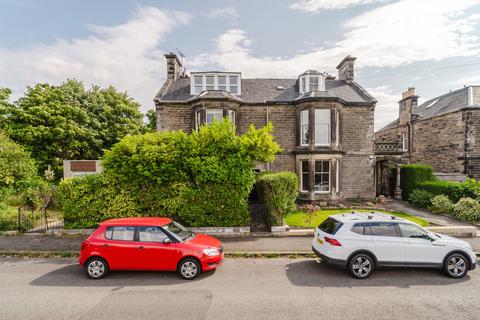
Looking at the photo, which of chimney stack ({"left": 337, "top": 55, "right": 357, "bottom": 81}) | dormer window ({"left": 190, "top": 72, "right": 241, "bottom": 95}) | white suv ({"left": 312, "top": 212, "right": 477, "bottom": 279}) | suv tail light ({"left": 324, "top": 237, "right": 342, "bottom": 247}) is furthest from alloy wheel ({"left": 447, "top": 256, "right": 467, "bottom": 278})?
chimney stack ({"left": 337, "top": 55, "right": 357, "bottom": 81})

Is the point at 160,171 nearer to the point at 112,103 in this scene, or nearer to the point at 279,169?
the point at 279,169

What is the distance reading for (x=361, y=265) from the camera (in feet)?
21.7

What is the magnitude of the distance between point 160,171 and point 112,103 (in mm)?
24322

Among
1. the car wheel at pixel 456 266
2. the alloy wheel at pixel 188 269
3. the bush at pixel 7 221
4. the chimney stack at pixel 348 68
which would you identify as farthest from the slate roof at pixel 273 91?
the alloy wheel at pixel 188 269

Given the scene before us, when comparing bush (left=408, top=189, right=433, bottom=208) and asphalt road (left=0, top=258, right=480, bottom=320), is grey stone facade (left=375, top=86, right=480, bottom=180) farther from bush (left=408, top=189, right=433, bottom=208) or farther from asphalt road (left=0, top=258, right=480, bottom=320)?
asphalt road (left=0, top=258, right=480, bottom=320)

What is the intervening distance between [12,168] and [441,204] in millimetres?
29151

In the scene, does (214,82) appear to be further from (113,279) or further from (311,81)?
(113,279)

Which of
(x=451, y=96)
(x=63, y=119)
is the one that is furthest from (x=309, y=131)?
(x=63, y=119)

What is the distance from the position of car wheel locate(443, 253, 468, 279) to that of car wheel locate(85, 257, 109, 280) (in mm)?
10239

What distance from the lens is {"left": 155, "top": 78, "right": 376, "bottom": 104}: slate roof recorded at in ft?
59.3

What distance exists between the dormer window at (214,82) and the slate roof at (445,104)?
19428mm

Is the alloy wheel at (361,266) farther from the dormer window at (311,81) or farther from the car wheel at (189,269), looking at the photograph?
the dormer window at (311,81)

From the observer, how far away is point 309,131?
56.1 feet

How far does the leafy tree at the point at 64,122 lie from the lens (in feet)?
69.7
